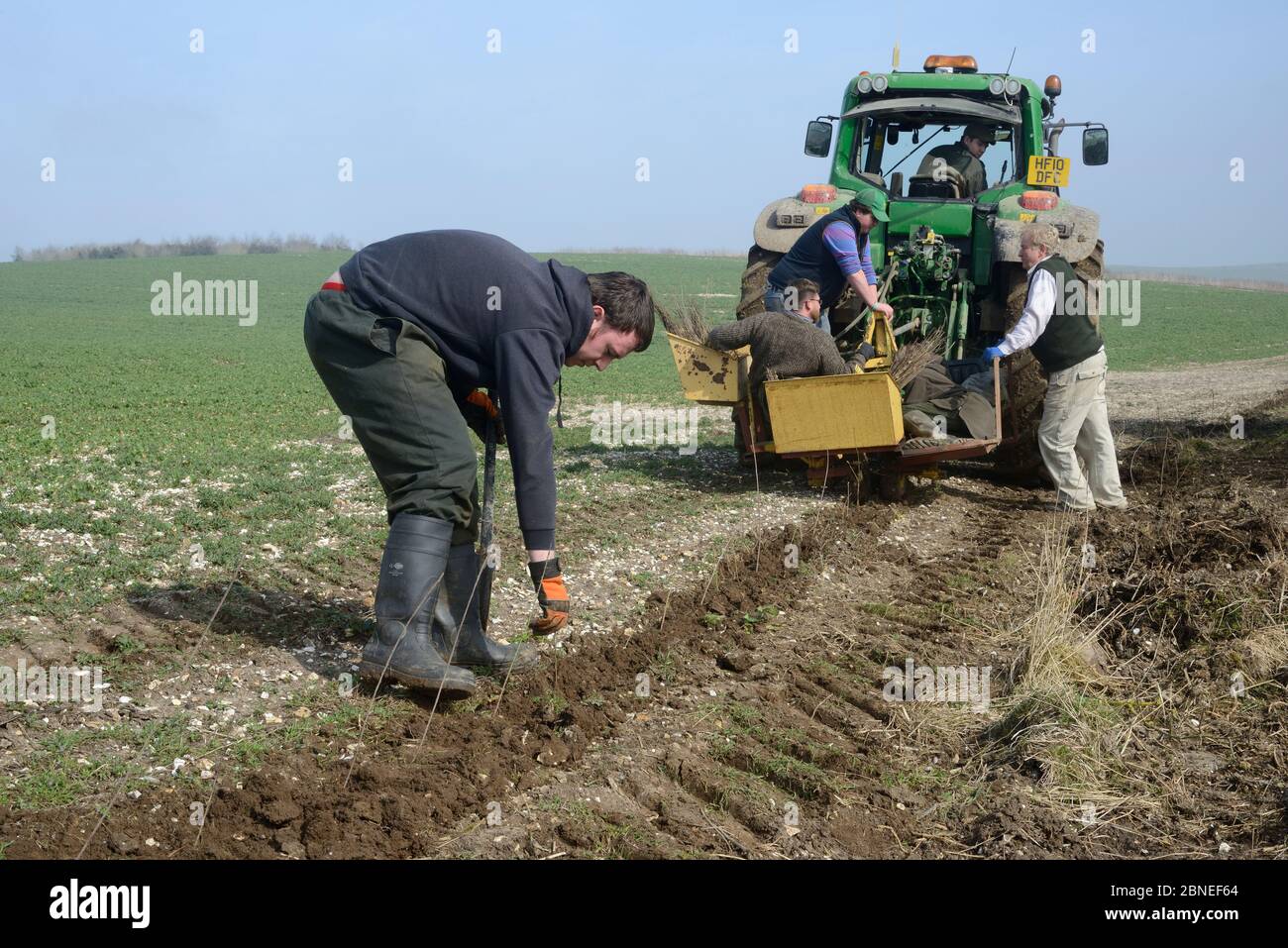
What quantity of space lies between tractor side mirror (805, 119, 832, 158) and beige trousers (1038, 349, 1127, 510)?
9.42 feet

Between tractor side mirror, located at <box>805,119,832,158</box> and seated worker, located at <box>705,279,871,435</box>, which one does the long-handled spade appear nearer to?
seated worker, located at <box>705,279,871,435</box>

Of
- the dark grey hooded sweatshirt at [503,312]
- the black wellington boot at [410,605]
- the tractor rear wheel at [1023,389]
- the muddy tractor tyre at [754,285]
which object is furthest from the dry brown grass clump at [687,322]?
the black wellington boot at [410,605]

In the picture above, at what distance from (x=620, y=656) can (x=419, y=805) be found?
1568 millimetres

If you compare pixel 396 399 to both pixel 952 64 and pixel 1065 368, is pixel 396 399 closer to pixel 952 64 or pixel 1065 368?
pixel 1065 368

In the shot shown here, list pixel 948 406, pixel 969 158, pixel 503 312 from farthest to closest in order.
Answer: pixel 969 158, pixel 948 406, pixel 503 312

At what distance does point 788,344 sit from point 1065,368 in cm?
179

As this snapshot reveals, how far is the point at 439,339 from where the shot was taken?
4113mm

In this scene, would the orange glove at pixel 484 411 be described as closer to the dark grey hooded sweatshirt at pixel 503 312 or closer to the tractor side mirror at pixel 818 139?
the dark grey hooded sweatshirt at pixel 503 312

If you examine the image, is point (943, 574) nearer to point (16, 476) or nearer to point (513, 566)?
point (513, 566)

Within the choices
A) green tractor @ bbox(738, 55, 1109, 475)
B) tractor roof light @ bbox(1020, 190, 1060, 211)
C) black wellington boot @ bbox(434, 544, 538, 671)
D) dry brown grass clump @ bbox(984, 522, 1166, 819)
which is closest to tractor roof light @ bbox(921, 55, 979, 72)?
green tractor @ bbox(738, 55, 1109, 475)

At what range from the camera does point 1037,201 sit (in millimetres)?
8625

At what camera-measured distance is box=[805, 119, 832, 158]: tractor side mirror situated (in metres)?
9.52

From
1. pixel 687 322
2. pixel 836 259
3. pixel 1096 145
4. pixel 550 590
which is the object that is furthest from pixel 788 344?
pixel 550 590

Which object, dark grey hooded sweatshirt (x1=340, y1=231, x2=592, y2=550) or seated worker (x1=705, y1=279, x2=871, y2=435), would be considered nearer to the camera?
dark grey hooded sweatshirt (x1=340, y1=231, x2=592, y2=550)
